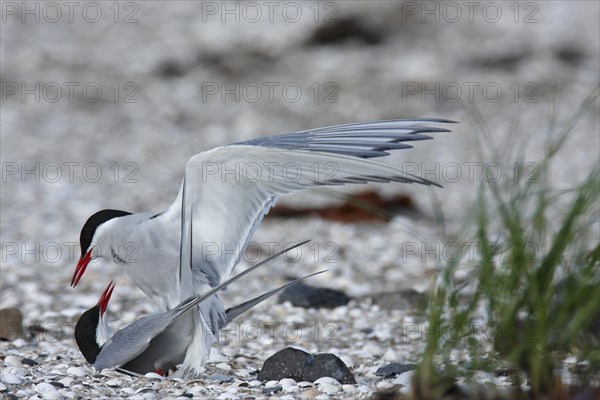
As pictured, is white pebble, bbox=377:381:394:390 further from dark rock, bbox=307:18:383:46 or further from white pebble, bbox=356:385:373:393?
dark rock, bbox=307:18:383:46

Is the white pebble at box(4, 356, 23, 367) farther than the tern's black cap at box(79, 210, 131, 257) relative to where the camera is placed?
No

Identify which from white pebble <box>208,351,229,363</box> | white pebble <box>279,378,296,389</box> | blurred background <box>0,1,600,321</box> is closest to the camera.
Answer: white pebble <box>279,378,296,389</box>

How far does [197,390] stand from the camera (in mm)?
3074

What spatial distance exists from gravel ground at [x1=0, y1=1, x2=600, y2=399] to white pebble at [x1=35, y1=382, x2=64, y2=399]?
0.79m

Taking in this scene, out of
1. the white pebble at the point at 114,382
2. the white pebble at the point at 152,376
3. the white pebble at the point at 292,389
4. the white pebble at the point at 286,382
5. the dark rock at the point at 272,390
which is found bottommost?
the white pebble at the point at 152,376

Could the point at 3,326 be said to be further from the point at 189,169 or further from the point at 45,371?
the point at 189,169

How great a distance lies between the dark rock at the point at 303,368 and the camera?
321cm

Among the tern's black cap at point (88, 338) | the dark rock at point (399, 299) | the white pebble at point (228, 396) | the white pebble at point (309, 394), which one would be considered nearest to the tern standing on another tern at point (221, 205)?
the tern's black cap at point (88, 338)

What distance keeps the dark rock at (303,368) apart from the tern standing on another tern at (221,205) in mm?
251

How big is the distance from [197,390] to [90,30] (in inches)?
358

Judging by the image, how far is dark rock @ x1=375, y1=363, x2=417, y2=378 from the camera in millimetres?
3334

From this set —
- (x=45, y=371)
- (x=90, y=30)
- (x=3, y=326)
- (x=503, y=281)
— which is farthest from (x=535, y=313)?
(x=90, y=30)

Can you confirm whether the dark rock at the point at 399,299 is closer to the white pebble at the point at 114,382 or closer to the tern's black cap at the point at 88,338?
the tern's black cap at the point at 88,338

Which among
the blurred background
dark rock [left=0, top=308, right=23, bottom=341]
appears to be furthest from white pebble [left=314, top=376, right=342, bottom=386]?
the blurred background
